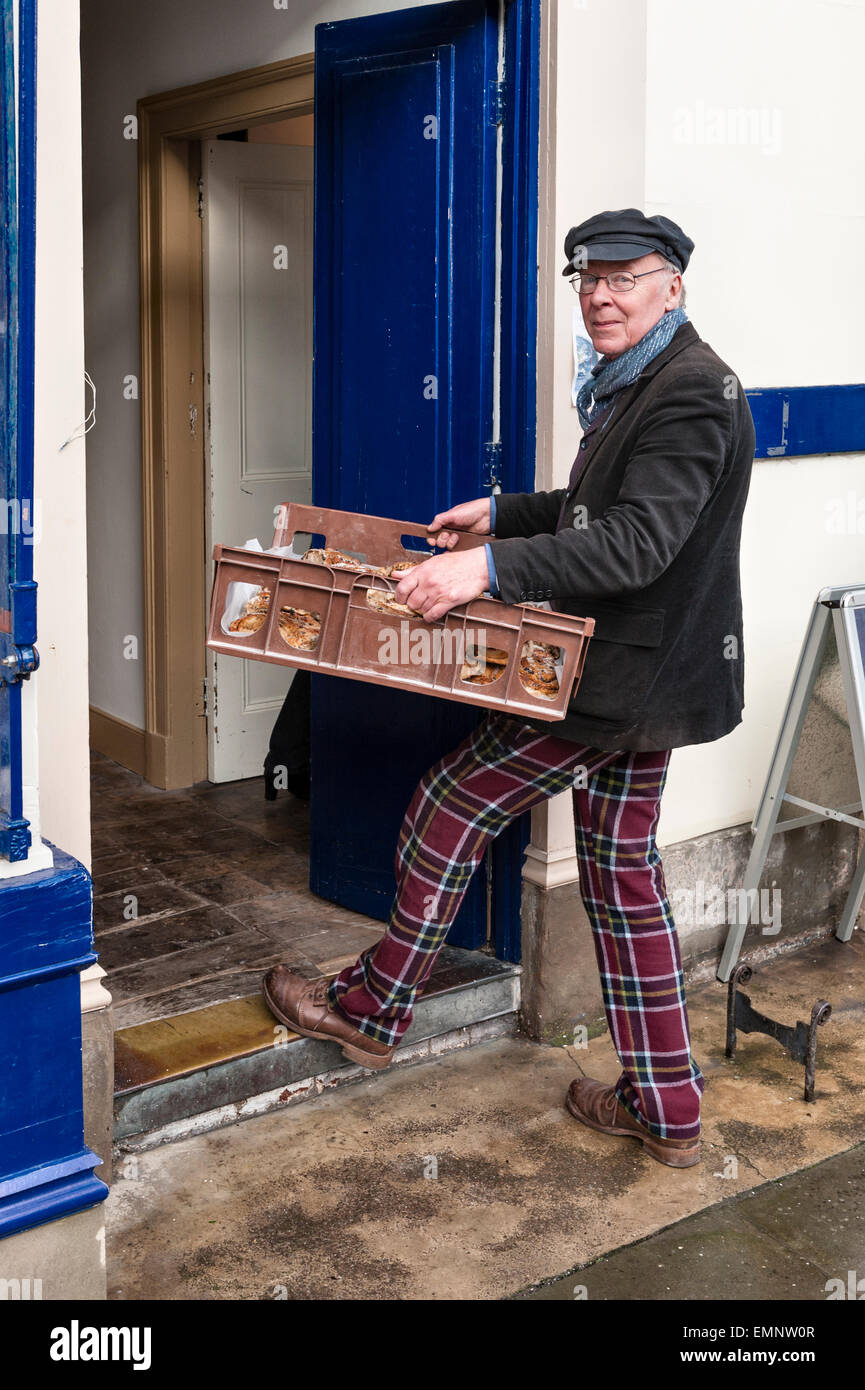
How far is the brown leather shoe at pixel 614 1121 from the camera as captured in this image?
364cm

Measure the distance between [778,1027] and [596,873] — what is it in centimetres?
91

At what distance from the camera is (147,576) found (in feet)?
19.8

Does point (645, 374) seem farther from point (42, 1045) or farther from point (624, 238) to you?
point (42, 1045)

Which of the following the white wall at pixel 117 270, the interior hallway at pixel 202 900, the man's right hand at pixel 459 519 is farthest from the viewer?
the white wall at pixel 117 270

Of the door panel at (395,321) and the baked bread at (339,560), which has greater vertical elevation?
the door panel at (395,321)

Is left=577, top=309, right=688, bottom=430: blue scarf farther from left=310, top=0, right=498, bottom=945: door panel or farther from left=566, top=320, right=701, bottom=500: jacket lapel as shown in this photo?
left=310, top=0, right=498, bottom=945: door panel

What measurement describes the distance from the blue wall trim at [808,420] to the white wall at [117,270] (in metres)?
2.41

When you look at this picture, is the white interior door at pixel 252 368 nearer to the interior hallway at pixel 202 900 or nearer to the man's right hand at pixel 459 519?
the interior hallway at pixel 202 900

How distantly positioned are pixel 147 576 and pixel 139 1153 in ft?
9.74

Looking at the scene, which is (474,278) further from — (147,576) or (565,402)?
(147,576)

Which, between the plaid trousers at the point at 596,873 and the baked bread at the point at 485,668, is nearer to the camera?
the baked bread at the point at 485,668

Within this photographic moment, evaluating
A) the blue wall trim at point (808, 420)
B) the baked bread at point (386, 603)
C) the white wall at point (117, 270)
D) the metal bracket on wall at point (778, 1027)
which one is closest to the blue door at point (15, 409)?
the baked bread at point (386, 603)

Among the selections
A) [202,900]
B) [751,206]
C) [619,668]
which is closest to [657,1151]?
[619,668]

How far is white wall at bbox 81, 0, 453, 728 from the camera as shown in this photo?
5.66 metres
